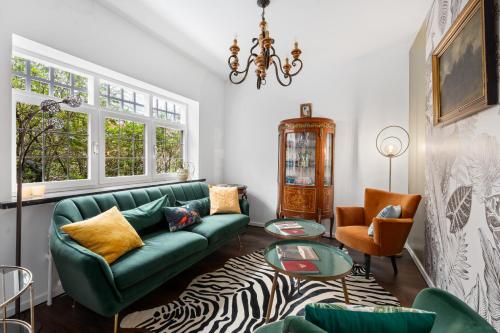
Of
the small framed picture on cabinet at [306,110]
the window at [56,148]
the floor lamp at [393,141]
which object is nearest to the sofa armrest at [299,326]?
the window at [56,148]

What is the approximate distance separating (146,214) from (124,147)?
1.07 meters

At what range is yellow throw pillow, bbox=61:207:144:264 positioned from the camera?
1.66m

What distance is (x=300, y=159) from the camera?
3.51 meters

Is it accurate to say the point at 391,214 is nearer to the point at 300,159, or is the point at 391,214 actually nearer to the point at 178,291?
the point at 300,159

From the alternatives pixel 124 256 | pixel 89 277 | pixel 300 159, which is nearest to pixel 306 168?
pixel 300 159

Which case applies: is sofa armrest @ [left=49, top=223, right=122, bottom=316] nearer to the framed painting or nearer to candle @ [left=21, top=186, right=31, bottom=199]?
candle @ [left=21, top=186, right=31, bottom=199]

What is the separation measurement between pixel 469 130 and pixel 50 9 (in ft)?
10.9

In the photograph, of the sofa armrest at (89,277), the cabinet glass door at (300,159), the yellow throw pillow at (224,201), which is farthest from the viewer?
the cabinet glass door at (300,159)

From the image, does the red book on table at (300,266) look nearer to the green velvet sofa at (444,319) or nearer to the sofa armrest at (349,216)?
the green velvet sofa at (444,319)

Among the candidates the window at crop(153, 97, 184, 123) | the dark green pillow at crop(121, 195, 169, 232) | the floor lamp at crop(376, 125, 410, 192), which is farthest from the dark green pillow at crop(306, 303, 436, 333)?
the window at crop(153, 97, 184, 123)

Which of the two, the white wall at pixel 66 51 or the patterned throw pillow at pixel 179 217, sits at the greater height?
the white wall at pixel 66 51

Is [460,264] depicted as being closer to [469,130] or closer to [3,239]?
[469,130]

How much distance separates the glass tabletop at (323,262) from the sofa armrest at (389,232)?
679 mm

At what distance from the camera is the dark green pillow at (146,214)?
2.19 m
